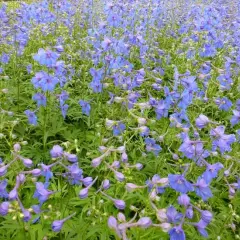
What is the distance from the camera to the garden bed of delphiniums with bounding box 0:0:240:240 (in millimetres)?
2318

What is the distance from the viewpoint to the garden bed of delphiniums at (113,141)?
7.61 feet

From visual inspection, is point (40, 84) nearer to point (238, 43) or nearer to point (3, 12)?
point (3, 12)

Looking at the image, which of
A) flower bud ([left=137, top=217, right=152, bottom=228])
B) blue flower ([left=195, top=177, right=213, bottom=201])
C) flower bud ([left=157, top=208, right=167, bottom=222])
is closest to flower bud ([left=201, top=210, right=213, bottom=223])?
blue flower ([left=195, top=177, right=213, bottom=201])

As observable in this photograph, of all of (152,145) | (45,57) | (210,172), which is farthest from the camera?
(152,145)

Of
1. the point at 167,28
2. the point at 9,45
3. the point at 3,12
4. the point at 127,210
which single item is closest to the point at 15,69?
the point at 9,45

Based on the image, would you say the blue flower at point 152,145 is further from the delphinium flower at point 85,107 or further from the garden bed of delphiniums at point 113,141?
the delphinium flower at point 85,107

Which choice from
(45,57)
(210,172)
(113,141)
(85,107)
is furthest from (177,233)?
(85,107)

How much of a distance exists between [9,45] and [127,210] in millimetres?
3080

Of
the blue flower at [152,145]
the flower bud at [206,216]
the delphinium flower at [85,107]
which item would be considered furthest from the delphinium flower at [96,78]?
the flower bud at [206,216]

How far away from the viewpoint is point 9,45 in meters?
5.11

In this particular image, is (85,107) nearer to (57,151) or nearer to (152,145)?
(152,145)

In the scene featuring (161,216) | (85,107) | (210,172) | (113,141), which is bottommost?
(85,107)

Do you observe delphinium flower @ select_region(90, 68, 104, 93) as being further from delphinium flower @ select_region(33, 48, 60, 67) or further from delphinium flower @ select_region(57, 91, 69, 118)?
delphinium flower @ select_region(33, 48, 60, 67)

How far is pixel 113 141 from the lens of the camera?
3402 millimetres
